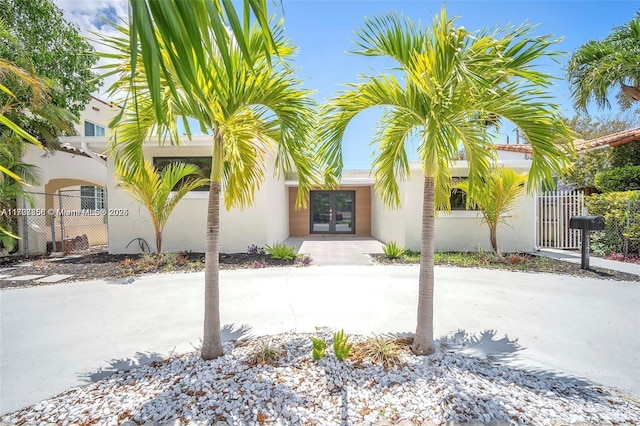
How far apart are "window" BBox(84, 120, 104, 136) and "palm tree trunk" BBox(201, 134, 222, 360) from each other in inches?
741

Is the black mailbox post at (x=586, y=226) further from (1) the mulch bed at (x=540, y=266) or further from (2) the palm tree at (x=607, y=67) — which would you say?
(2) the palm tree at (x=607, y=67)

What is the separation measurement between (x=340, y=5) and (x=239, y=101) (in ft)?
13.1

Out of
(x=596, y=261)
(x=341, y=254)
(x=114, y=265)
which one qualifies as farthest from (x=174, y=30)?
(x=596, y=261)

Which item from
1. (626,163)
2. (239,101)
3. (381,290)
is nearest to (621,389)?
(381,290)

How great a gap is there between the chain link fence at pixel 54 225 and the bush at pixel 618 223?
18470 millimetres

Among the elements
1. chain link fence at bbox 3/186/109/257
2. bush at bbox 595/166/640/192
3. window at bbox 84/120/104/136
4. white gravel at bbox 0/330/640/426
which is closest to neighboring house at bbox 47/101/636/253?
chain link fence at bbox 3/186/109/257

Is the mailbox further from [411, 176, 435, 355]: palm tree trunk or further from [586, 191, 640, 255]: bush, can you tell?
[411, 176, 435, 355]: palm tree trunk

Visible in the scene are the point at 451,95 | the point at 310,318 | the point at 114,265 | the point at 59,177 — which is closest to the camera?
the point at 451,95

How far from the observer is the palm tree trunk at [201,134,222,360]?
310 centimetres

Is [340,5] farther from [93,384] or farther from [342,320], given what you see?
[93,384]

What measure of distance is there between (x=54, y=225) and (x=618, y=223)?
65.5 ft

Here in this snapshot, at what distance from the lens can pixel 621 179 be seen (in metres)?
10.9

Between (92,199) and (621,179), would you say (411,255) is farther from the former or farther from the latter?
(92,199)

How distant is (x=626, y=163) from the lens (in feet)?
37.6
